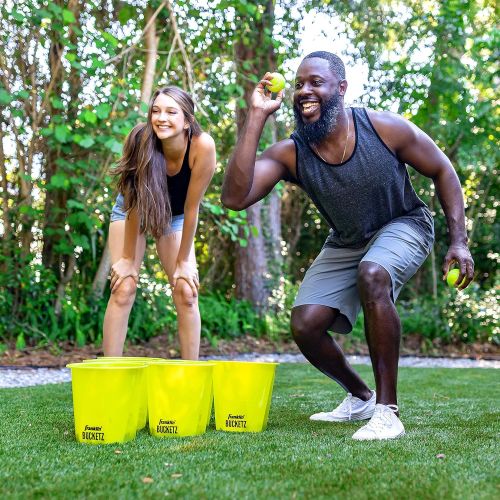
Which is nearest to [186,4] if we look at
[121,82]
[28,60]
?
[121,82]

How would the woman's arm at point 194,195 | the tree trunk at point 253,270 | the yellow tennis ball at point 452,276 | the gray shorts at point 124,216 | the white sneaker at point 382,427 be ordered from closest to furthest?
the white sneaker at point 382,427 < the yellow tennis ball at point 452,276 < the woman's arm at point 194,195 < the gray shorts at point 124,216 < the tree trunk at point 253,270

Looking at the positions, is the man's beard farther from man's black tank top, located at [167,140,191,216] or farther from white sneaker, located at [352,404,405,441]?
white sneaker, located at [352,404,405,441]

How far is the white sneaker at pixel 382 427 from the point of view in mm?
2681

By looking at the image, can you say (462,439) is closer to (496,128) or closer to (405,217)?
(405,217)

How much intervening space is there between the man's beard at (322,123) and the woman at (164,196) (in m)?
0.67

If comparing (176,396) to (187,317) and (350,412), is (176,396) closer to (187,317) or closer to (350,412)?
(350,412)

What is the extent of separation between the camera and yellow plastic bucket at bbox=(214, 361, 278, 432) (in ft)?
9.50

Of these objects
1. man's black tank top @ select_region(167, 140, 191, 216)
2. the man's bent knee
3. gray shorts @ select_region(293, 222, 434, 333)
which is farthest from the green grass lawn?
man's black tank top @ select_region(167, 140, 191, 216)

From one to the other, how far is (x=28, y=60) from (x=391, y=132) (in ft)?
14.5

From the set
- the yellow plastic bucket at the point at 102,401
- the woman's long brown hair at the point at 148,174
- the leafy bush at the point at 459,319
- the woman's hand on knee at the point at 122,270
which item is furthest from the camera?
the leafy bush at the point at 459,319

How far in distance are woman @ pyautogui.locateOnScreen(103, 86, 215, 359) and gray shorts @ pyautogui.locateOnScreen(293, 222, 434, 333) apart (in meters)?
0.70

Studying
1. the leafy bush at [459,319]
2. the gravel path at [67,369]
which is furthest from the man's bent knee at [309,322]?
the leafy bush at [459,319]

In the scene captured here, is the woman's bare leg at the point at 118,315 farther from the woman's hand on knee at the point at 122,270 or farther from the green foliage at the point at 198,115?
the green foliage at the point at 198,115

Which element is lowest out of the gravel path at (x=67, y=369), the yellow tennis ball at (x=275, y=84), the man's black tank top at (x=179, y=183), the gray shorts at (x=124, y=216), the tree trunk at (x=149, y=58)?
the gravel path at (x=67, y=369)
